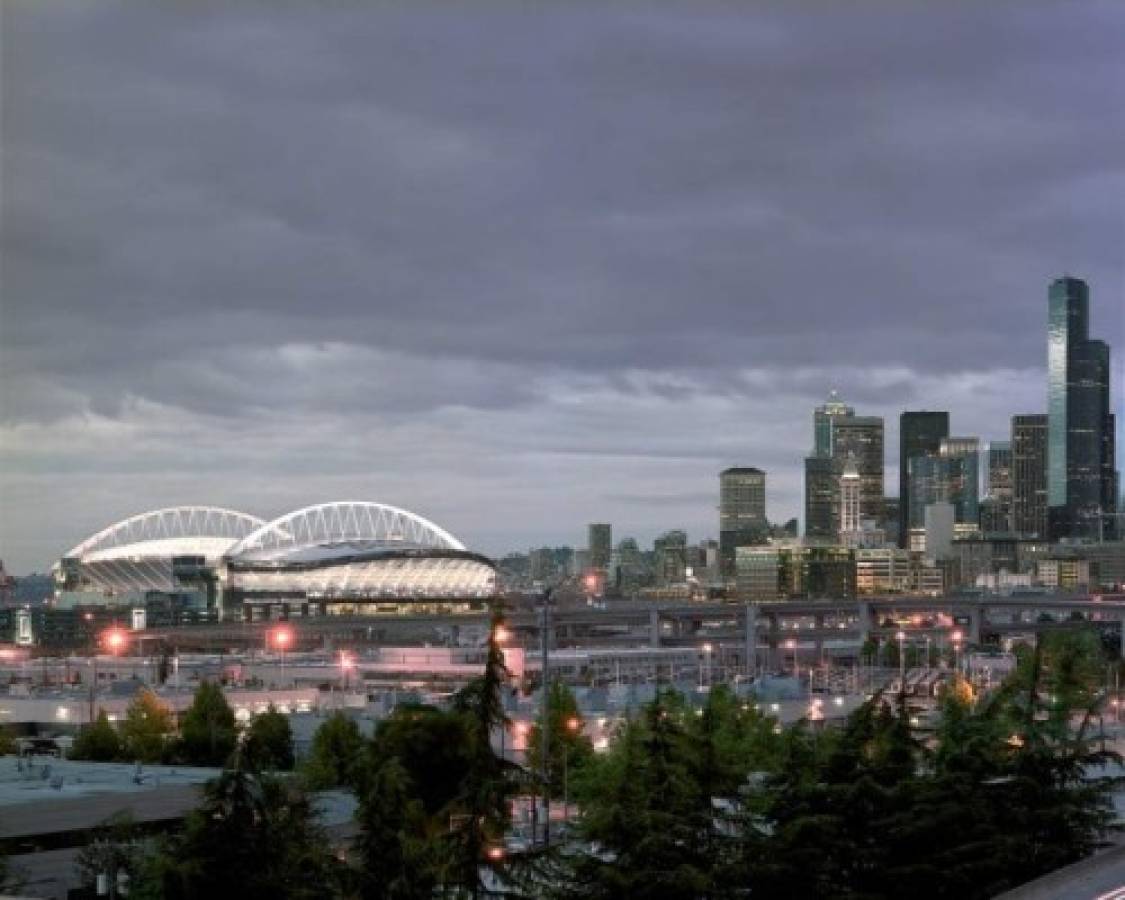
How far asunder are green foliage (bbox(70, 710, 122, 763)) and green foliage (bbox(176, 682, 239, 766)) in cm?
190

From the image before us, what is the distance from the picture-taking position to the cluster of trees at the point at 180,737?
4919 cm

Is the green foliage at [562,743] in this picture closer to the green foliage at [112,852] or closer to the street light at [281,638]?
the green foliage at [112,852]

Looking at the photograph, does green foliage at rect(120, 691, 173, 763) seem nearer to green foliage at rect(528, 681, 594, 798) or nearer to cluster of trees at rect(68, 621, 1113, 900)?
green foliage at rect(528, 681, 594, 798)

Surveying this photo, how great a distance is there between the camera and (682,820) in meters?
21.8

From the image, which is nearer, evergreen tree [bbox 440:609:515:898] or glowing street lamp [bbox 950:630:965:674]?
evergreen tree [bbox 440:609:515:898]

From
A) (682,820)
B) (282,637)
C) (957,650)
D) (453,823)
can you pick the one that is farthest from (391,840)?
(957,650)

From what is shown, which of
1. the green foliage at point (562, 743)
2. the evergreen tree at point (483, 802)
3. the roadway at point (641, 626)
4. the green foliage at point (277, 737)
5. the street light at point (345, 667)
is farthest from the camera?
the roadway at point (641, 626)

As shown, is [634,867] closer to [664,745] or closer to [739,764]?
[664,745]

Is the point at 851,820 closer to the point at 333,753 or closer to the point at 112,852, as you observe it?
the point at 112,852

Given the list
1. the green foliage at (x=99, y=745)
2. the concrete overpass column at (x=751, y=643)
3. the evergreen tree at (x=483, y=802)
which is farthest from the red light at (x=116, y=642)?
the evergreen tree at (x=483, y=802)

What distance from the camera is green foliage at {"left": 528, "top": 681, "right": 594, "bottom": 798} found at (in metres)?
44.7

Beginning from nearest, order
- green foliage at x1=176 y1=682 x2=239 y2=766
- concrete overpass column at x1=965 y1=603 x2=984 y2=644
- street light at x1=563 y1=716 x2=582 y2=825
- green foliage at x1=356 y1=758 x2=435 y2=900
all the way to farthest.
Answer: green foliage at x1=356 y1=758 x2=435 y2=900 → street light at x1=563 y1=716 x2=582 y2=825 → green foliage at x1=176 y1=682 x2=239 y2=766 → concrete overpass column at x1=965 y1=603 x2=984 y2=644

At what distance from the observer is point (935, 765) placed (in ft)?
94.9

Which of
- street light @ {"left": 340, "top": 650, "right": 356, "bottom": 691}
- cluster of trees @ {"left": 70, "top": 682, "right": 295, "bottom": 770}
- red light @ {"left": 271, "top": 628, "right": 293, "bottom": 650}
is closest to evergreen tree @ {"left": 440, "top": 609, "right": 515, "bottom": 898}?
cluster of trees @ {"left": 70, "top": 682, "right": 295, "bottom": 770}
